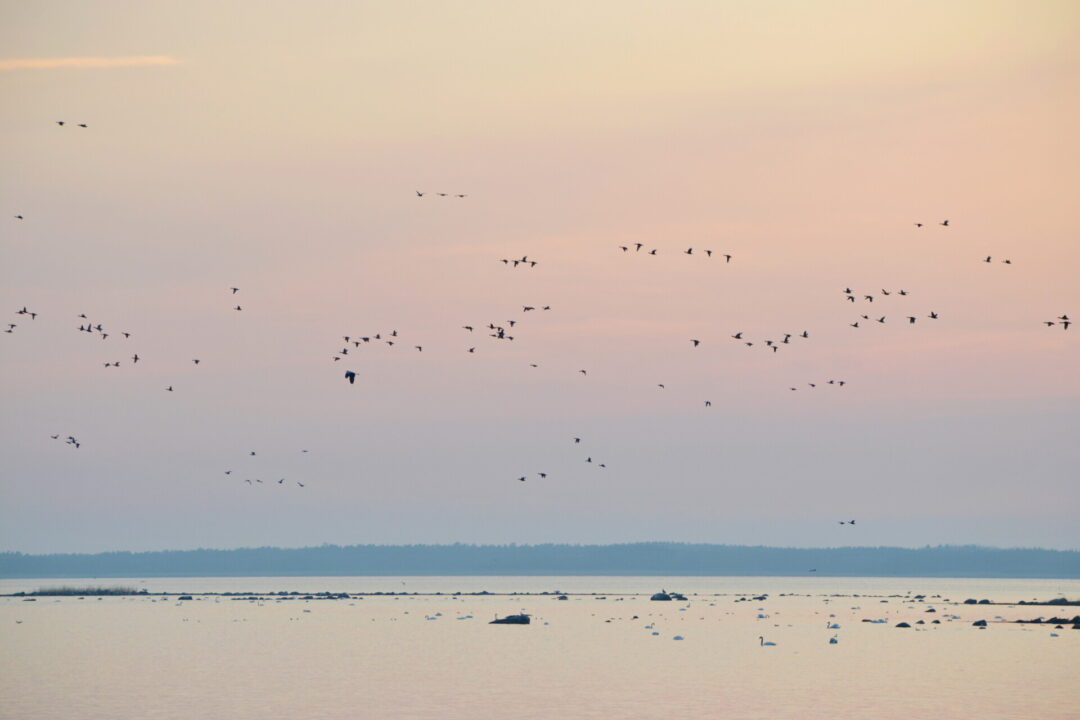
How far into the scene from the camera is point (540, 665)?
2955 inches

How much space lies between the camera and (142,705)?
191ft

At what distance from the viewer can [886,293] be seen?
59594 mm

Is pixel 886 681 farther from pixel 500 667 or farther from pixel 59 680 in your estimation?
pixel 59 680

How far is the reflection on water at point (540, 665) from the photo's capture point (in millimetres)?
57500

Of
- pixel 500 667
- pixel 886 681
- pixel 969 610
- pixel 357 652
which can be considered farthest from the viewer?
pixel 969 610

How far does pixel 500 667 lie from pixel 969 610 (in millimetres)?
72319

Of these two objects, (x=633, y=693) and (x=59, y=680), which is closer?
(x=633, y=693)

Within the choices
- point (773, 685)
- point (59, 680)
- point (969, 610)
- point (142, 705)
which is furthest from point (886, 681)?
point (969, 610)

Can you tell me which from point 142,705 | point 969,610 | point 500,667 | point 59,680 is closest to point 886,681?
point 500,667

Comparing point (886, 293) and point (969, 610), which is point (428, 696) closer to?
point (886, 293)

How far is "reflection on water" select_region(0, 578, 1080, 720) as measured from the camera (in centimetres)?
5750

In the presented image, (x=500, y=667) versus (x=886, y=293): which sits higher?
(x=886, y=293)

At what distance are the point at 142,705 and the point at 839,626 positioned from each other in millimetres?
62754

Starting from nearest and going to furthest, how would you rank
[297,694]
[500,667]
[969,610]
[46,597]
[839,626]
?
[297,694]
[500,667]
[839,626]
[969,610]
[46,597]
